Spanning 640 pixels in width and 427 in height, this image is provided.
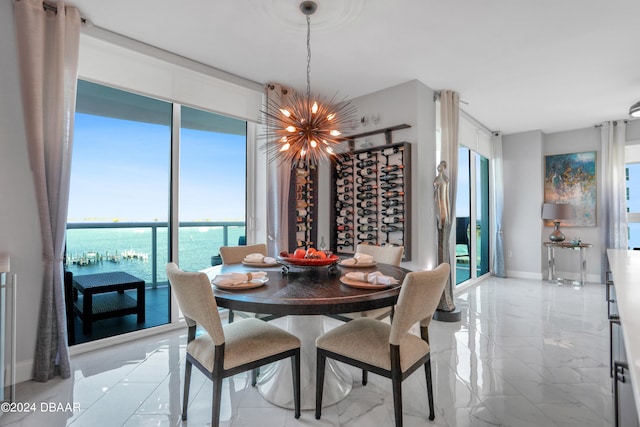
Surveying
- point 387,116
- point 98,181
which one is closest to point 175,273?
point 98,181

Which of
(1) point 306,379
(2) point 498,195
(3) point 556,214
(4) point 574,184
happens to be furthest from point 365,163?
(4) point 574,184

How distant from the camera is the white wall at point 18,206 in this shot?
2.20 m

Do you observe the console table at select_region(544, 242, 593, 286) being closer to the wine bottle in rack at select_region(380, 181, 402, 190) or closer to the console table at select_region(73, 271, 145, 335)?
the wine bottle in rack at select_region(380, 181, 402, 190)

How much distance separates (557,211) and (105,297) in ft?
21.3

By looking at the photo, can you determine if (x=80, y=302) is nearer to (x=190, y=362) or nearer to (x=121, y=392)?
(x=121, y=392)

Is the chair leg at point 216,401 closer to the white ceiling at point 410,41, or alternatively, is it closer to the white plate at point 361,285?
the white plate at point 361,285

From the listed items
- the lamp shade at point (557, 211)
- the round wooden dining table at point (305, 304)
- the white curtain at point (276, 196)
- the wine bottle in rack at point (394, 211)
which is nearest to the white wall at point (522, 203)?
the lamp shade at point (557, 211)

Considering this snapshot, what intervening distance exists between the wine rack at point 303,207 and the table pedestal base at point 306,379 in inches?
72.9

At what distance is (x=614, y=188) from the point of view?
16.9 ft

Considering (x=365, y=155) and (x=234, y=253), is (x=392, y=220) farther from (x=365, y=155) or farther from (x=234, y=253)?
(x=234, y=253)

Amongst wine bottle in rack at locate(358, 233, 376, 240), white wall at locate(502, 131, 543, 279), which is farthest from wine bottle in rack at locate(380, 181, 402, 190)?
white wall at locate(502, 131, 543, 279)

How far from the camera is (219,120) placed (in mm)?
3617

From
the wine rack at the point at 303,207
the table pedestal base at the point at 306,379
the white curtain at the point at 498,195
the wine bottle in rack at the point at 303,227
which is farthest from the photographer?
the white curtain at the point at 498,195

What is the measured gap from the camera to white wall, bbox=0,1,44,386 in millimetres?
2197
